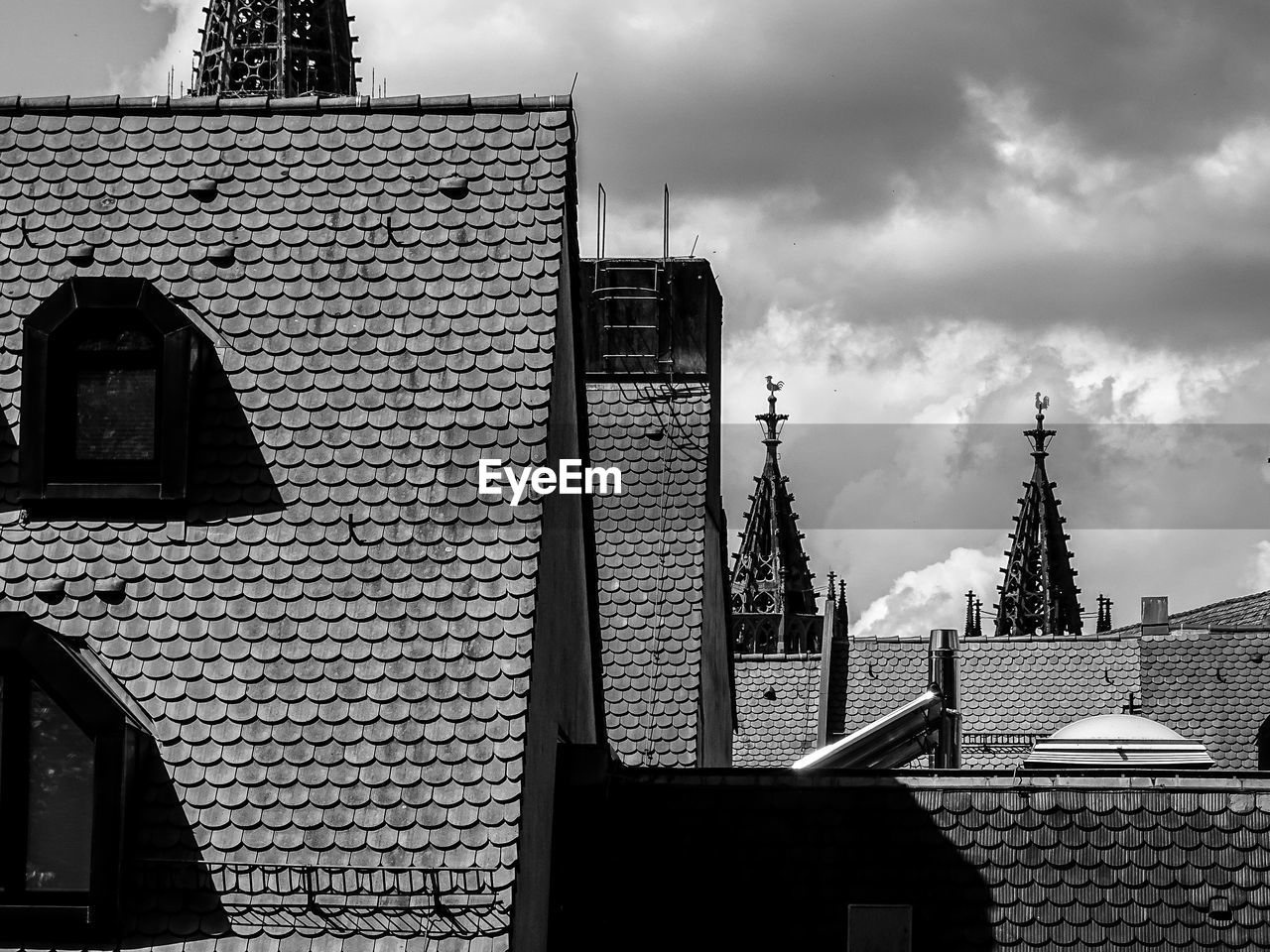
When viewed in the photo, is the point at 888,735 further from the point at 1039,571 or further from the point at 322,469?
the point at 1039,571

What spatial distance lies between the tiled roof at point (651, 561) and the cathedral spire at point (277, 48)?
2291 inches

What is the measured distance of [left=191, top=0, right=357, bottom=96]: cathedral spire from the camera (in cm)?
7919

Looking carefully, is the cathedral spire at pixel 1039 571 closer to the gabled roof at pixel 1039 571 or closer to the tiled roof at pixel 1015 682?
the gabled roof at pixel 1039 571

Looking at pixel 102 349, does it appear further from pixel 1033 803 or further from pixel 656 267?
pixel 656 267

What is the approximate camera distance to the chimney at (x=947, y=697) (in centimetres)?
2142

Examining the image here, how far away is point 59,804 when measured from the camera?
414 inches

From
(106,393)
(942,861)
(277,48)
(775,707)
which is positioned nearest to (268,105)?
(106,393)

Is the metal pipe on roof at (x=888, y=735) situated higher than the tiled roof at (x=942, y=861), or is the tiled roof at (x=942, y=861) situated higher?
the metal pipe on roof at (x=888, y=735)

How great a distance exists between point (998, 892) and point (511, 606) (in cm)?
509

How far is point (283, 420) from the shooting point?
11.9 meters

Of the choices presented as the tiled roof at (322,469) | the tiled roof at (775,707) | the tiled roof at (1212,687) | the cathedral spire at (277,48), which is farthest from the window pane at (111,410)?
the cathedral spire at (277,48)

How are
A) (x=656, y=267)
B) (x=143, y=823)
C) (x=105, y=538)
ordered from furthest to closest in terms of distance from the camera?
(x=656, y=267), (x=105, y=538), (x=143, y=823)

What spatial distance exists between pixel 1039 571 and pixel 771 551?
1306 centimetres

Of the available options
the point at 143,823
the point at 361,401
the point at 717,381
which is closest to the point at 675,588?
the point at 717,381
